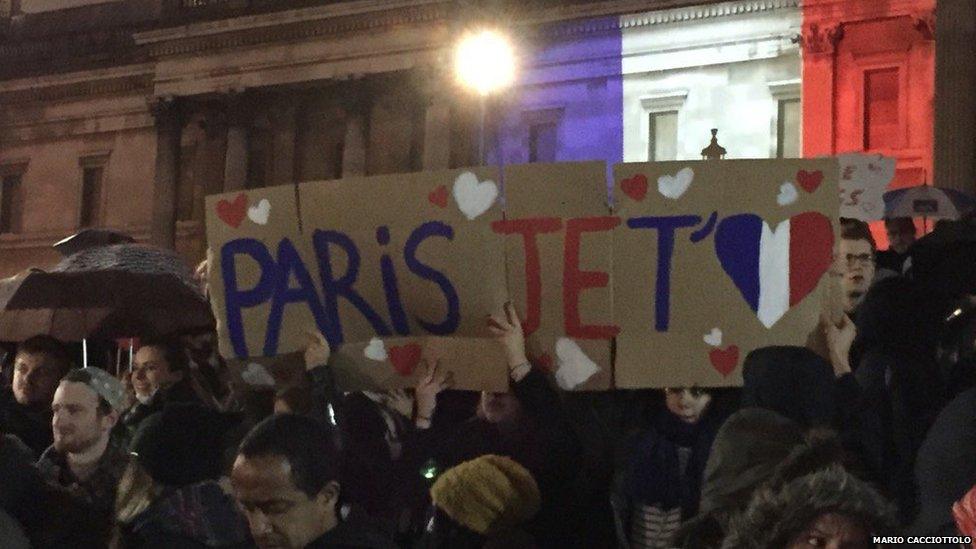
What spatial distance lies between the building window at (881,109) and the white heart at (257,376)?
61.8 ft

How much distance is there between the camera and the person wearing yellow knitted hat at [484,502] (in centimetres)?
431

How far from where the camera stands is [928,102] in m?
21.8

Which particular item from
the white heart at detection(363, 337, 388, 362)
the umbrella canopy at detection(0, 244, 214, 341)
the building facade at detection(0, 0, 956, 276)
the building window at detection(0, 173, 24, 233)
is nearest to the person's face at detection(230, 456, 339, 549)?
the white heart at detection(363, 337, 388, 362)

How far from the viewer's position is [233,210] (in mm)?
5234

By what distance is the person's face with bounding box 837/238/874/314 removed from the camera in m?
5.03

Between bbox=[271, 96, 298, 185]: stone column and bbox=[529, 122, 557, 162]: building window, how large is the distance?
23.6ft

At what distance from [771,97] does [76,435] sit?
2068 cm

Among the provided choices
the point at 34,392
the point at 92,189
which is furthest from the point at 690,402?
the point at 92,189

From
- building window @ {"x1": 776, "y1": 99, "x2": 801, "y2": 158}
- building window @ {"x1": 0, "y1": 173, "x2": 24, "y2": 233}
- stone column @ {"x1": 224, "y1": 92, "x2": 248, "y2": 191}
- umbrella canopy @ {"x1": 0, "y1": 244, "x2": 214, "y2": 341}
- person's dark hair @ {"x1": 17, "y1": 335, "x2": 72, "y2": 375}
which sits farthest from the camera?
building window @ {"x1": 0, "y1": 173, "x2": 24, "y2": 233}

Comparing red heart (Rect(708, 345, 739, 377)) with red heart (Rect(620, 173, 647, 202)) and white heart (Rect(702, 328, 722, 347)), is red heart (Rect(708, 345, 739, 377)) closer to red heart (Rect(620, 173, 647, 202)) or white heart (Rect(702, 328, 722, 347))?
white heart (Rect(702, 328, 722, 347))

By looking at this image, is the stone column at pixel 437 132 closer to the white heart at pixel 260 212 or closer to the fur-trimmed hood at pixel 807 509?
the white heart at pixel 260 212

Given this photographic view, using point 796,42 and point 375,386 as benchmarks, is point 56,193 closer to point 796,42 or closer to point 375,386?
point 796,42

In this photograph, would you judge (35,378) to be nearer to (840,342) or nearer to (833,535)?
A: (840,342)

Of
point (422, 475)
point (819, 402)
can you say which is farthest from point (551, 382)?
point (819, 402)
